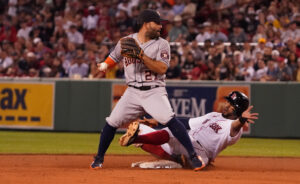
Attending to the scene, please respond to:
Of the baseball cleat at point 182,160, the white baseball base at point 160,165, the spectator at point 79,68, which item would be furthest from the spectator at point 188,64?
the white baseball base at point 160,165

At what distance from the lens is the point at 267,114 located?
1345 cm

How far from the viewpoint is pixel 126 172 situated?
7.10 meters

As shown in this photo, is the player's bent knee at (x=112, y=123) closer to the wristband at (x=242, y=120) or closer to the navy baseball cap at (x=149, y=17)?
the navy baseball cap at (x=149, y=17)

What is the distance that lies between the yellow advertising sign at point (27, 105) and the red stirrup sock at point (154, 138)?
707cm

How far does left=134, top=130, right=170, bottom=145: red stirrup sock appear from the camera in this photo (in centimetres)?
736

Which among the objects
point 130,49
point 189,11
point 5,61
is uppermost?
point 189,11

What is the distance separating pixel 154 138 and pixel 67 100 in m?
7.03

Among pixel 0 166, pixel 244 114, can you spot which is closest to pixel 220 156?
pixel 244 114

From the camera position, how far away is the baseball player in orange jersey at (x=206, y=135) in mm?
7383

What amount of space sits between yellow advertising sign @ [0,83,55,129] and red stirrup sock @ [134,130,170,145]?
7067 mm

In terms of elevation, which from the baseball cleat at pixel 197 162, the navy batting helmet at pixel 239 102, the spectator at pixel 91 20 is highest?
the spectator at pixel 91 20

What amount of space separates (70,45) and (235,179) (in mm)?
10666

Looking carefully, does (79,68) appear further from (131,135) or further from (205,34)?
(131,135)

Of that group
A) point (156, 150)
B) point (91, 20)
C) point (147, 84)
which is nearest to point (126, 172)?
point (156, 150)
